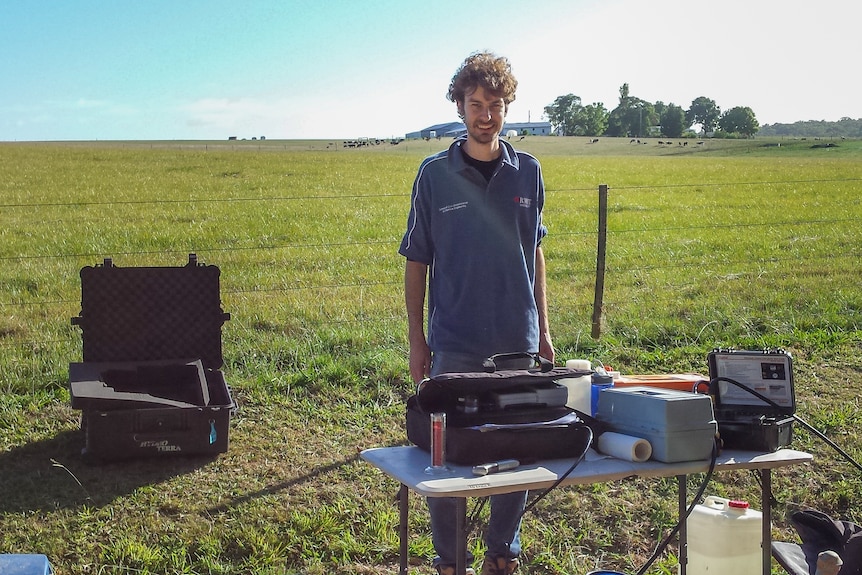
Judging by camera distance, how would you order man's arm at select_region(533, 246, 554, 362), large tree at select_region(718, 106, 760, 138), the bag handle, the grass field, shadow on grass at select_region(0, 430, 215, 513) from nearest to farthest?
the bag handle
man's arm at select_region(533, 246, 554, 362)
the grass field
shadow on grass at select_region(0, 430, 215, 513)
large tree at select_region(718, 106, 760, 138)

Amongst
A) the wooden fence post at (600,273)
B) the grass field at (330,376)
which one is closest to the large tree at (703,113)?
the grass field at (330,376)

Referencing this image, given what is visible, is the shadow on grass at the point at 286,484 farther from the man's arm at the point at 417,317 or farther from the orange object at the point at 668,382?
the orange object at the point at 668,382

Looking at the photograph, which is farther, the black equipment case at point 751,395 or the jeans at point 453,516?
the jeans at point 453,516

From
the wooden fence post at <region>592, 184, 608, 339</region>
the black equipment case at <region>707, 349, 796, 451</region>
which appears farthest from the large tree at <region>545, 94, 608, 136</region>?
the black equipment case at <region>707, 349, 796, 451</region>

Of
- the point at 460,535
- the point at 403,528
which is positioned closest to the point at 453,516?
the point at 403,528

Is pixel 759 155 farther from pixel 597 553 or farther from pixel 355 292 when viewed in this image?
pixel 597 553

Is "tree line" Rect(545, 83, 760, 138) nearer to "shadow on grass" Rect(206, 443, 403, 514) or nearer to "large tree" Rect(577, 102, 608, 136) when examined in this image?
"large tree" Rect(577, 102, 608, 136)

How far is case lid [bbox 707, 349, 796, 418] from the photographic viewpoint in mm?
2930

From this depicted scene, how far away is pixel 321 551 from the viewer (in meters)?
3.91

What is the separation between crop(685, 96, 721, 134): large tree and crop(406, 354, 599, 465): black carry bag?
8540 centimetres

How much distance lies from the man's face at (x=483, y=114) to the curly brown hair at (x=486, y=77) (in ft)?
0.06

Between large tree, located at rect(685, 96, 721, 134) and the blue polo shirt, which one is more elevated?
large tree, located at rect(685, 96, 721, 134)

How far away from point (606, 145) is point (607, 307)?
49353mm

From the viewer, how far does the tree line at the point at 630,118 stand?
7588cm
